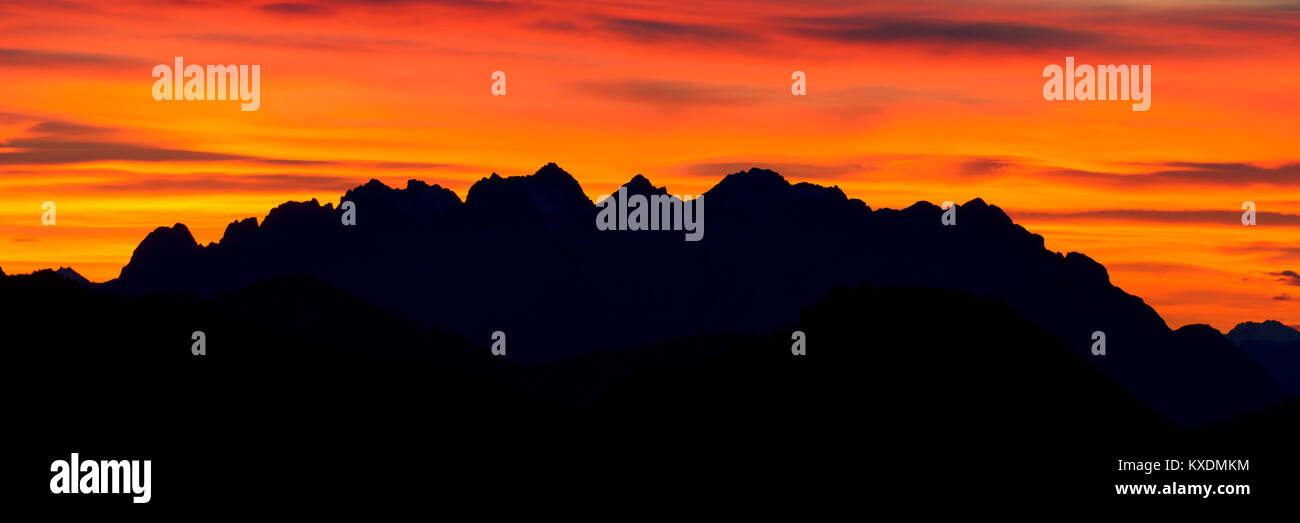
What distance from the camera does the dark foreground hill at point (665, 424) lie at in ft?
390

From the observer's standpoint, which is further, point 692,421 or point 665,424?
point 665,424

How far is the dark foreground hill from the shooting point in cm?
11875

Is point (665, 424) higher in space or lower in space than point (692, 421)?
lower

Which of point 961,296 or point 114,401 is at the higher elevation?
point 961,296

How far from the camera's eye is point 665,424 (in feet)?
443
